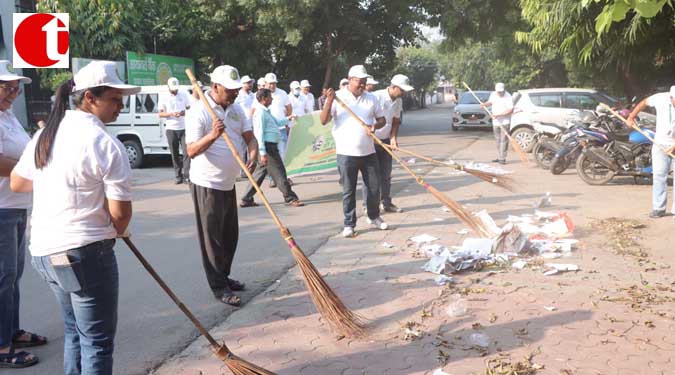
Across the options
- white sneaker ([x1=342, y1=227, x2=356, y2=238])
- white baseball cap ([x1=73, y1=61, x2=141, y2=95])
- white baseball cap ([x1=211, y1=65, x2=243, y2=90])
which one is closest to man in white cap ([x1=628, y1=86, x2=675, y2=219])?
white sneaker ([x1=342, y1=227, x2=356, y2=238])

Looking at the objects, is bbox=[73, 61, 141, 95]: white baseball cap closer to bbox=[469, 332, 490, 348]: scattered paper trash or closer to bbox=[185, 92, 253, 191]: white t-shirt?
bbox=[185, 92, 253, 191]: white t-shirt

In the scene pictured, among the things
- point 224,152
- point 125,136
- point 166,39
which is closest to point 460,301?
point 224,152

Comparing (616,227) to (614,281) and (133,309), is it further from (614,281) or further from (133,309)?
(133,309)

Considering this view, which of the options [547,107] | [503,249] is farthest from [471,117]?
[503,249]

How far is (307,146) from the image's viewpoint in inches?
384

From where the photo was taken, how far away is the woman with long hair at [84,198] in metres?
2.58

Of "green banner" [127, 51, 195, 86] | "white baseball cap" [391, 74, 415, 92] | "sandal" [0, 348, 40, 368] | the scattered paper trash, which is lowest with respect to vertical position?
the scattered paper trash

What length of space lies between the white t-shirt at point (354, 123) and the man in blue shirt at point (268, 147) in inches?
80.6

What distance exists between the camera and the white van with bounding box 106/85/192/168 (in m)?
13.5

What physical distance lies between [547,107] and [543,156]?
11.4 ft

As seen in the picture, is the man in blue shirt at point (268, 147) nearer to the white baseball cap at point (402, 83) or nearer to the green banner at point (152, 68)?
the white baseball cap at point (402, 83)

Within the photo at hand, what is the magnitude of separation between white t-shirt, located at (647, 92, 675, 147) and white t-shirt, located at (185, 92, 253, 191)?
5.38 meters

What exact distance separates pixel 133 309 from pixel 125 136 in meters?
10.1

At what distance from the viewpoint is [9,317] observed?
370cm
